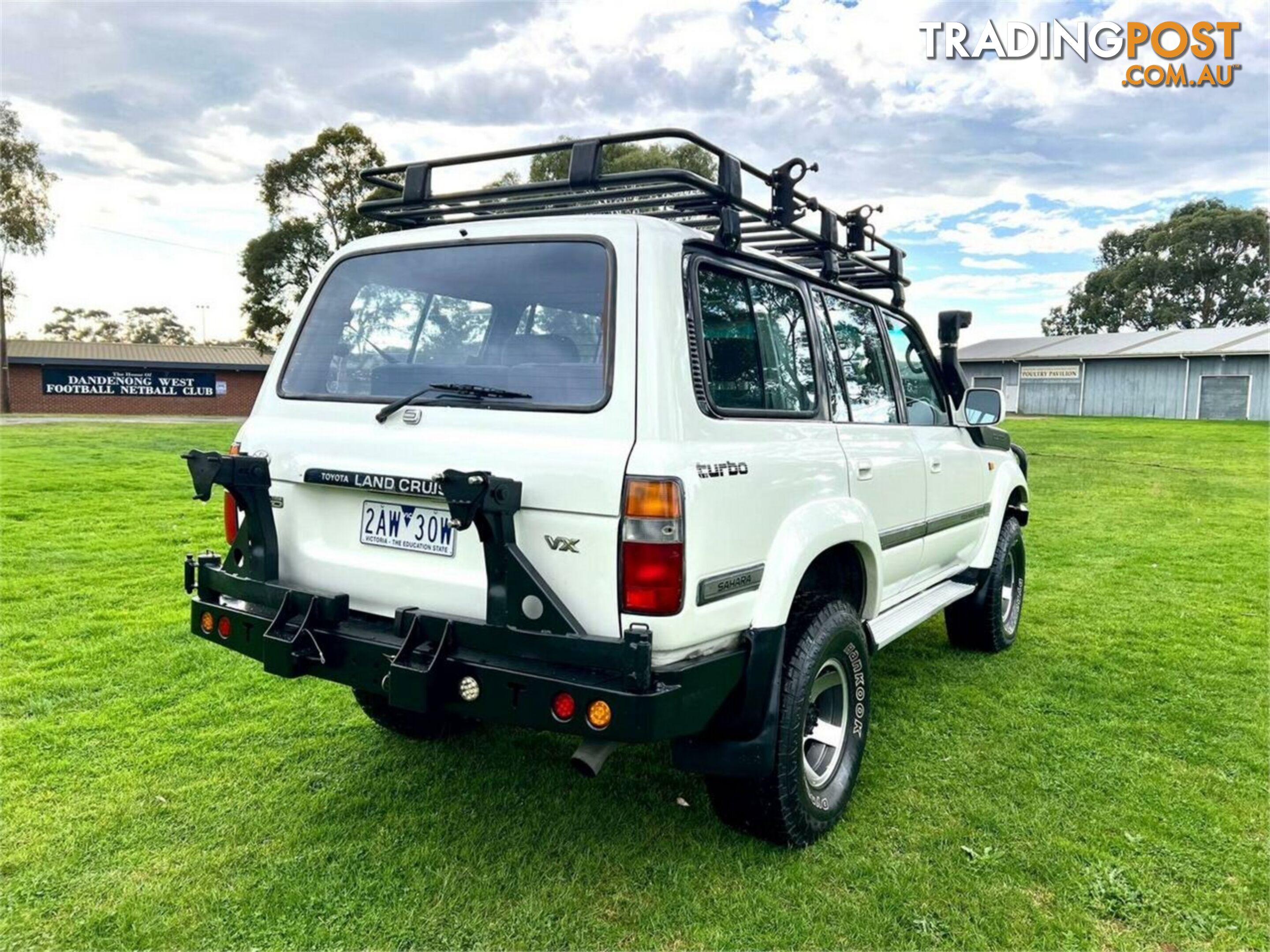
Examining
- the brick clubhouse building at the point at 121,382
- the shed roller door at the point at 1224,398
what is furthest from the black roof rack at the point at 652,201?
the shed roller door at the point at 1224,398

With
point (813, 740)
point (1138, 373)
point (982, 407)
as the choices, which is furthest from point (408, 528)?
point (1138, 373)

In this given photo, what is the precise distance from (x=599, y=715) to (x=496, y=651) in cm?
39

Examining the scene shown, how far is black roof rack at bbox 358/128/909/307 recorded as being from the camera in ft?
9.37

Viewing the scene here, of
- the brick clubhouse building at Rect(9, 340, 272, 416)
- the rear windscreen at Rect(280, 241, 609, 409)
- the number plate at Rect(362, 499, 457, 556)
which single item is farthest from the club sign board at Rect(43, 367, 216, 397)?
the number plate at Rect(362, 499, 457, 556)

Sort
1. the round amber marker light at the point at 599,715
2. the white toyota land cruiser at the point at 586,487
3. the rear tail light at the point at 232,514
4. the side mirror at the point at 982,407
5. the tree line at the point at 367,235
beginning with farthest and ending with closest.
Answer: the tree line at the point at 367,235 → the side mirror at the point at 982,407 → the rear tail light at the point at 232,514 → the white toyota land cruiser at the point at 586,487 → the round amber marker light at the point at 599,715

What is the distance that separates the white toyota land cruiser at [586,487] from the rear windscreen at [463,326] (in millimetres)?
11

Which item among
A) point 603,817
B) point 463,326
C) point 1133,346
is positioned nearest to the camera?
point 463,326

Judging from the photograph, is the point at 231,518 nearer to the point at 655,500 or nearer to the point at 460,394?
the point at 460,394

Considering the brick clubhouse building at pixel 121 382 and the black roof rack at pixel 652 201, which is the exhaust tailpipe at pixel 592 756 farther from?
the brick clubhouse building at pixel 121 382

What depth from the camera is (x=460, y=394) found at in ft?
8.87

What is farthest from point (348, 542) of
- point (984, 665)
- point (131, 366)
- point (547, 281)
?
point (131, 366)

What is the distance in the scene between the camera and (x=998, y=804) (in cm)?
326

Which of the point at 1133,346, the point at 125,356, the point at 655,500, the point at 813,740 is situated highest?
the point at 1133,346

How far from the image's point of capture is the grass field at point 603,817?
2.56 m
